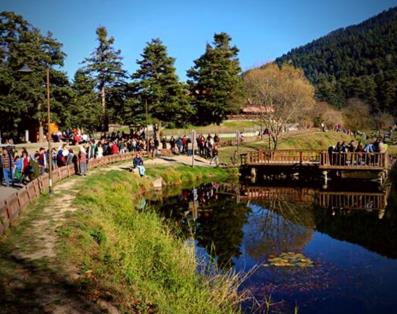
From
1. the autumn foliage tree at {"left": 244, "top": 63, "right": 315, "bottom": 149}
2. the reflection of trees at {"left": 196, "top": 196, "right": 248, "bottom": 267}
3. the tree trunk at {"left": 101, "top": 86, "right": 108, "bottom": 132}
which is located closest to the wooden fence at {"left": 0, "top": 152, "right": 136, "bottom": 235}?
the reflection of trees at {"left": 196, "top": 196, "right": 248, "bottom": 267}

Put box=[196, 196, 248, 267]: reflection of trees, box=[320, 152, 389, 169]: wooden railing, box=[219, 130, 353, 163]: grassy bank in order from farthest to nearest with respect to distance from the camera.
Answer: box=[219, 130, 353, 163]: grassy bank
box=[320, 152, 389, 169]: wooden railing
box=[196, 196, 248, 267]: reflection of trees

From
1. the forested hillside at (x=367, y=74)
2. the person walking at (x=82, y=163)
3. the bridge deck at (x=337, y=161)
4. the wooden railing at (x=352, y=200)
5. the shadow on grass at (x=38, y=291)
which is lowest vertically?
the wooden railing at (x=352, y=200)

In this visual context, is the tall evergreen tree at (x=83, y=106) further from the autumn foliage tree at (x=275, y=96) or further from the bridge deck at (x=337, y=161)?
the autumn foliage tree at (x=275, y=96)

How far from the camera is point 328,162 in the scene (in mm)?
33188

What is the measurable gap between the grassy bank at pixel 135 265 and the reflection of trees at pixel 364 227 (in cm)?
781

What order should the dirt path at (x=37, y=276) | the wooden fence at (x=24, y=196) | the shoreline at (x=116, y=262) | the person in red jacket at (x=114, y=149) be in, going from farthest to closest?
the person in red jacket at (x=114, y=149), the wooden fence at (x=24, y=196), the shoreline at (x=116, y=262), the dirt path at (x=37, y=276)

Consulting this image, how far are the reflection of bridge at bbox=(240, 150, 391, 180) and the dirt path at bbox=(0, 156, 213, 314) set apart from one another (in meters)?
23.0

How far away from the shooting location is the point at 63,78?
1722 inches

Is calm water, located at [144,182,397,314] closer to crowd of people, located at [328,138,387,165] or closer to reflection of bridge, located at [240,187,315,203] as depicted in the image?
reflection of bridge, located at [240,187,315,203]

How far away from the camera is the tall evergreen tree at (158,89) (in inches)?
1866

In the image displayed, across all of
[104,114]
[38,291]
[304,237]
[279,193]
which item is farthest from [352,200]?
[104,114]

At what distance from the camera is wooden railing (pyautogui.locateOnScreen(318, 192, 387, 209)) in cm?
2574

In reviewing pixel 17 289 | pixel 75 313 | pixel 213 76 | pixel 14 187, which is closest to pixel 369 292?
pixel 75 313

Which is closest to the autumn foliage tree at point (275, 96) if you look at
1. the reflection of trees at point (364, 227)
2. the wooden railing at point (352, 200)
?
the wooden railing at point (352, 200)
